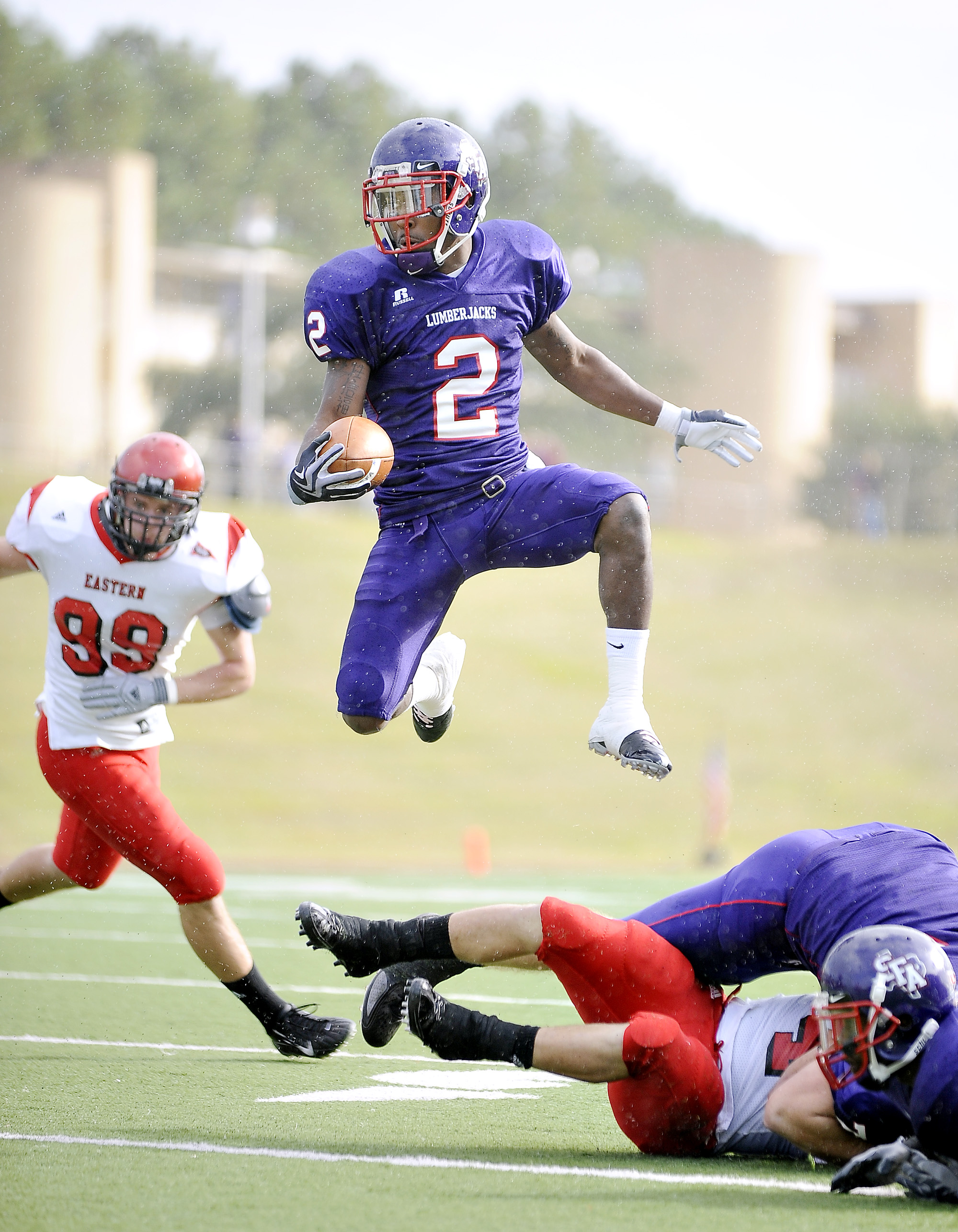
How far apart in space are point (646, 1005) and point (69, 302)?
72.5 ft

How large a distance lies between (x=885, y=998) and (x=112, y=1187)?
60.0 inches

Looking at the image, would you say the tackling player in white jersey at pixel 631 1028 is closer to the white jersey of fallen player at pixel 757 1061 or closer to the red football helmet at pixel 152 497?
the white jersey of fallen player at pixel 757 1061

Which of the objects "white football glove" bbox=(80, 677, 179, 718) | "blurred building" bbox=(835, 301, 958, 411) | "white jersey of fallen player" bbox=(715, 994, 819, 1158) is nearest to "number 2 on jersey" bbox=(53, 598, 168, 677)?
"white football glove" bbox=(80, 677, 179, 718)

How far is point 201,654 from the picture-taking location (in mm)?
16297

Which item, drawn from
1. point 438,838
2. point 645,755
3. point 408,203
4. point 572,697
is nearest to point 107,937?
point 645,755

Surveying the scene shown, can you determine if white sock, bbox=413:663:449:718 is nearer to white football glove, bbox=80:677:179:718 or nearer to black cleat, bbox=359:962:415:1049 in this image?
white football glove, bbox=80:677:179:718

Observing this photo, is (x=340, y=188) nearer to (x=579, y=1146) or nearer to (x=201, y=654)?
(x=201, y=654)

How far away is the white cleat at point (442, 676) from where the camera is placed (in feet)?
16.6

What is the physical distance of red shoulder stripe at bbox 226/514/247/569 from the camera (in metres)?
4.68

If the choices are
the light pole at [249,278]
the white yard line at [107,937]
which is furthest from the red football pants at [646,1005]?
the light pole at [249,278]

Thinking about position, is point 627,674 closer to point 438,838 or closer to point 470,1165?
point 470,1165

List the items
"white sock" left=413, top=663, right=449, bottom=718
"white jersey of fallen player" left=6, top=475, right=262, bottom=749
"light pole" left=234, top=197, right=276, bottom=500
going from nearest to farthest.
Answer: "white jersey of fallen player" left=6, top=475, right=262, bottom=749 → "white sock" left=413, top=663, right=449, bottom=718 → "light pole" left=234, top=197, right=276, bottom=500

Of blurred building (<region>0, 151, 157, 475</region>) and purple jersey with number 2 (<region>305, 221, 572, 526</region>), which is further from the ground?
blurred building (<region>0, 151, 157, 475</region>)

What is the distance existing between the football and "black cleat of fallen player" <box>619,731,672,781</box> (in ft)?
3.21
